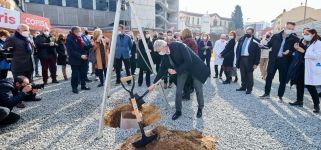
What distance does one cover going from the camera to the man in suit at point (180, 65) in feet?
16.4

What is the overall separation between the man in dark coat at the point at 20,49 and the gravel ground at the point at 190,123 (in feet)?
3.39

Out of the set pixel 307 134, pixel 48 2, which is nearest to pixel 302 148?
pixel 307 134

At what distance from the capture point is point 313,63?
574 cm

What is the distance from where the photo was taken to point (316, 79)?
18.5ft

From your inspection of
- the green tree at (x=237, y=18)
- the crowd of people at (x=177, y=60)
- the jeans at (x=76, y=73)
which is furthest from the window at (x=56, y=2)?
the green tree at (x=237, y=18)

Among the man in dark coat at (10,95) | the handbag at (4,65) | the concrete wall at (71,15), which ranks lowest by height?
the man in dark coat at (10,95)

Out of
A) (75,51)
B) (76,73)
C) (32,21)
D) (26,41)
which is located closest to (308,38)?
(75,51)

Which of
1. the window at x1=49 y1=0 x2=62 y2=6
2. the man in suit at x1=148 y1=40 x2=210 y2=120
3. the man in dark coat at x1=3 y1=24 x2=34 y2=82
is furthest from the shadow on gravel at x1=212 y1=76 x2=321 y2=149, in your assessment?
the window at x1=49 y1=0 x2=62 y2=6

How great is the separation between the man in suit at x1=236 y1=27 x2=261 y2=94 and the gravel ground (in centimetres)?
60

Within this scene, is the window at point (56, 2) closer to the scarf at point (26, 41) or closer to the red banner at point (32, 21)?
the red banner at point (32, 21)

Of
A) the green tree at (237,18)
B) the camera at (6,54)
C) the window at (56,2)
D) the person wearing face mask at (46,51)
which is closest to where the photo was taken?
the camera at (6,54)

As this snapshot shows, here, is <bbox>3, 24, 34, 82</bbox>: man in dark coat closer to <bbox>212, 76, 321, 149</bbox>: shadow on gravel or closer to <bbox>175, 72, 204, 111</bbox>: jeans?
<bbox>175, 72, 204, 111</bbox>: jeans

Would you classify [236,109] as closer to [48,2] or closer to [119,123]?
[119,123]

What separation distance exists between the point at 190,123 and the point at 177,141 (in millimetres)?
1246
